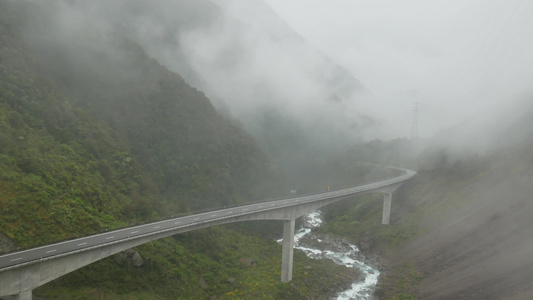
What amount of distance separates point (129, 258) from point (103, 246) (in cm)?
1042

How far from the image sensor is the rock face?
35.2m

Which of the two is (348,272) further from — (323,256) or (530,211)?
(530,211)

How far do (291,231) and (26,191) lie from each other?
100.0 feet

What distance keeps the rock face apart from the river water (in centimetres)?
2533

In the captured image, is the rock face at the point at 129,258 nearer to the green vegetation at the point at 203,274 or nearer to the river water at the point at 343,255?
the green vegetation at the point at 203,274

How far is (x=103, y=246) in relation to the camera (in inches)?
1051

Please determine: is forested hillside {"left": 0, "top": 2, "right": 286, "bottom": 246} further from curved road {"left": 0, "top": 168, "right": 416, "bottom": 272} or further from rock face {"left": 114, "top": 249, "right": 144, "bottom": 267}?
curved road {"left": 0, "top": 168, "right": 416, "bottom": 272}

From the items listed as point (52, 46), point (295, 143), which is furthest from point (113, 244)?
point (295, 143)

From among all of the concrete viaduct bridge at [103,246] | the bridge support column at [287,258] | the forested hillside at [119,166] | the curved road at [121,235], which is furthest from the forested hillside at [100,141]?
the bridge support column at [287,258]

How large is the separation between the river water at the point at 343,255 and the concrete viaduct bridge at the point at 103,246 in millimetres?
10112

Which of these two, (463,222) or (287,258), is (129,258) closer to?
(287,258)

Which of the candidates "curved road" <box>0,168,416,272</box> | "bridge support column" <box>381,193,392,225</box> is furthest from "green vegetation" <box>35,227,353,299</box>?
"bridge support column" <box>381,193,392,225</box>

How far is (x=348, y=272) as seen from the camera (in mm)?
51812

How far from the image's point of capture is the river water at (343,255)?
150ft
